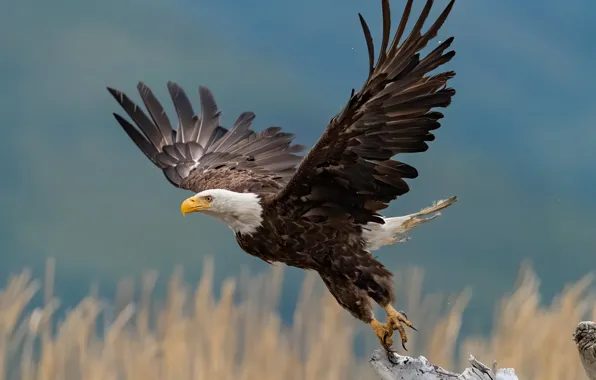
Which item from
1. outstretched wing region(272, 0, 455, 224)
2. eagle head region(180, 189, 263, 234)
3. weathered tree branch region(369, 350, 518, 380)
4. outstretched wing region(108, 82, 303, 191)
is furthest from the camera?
outstretched wing region(108, 82, 303, 191)

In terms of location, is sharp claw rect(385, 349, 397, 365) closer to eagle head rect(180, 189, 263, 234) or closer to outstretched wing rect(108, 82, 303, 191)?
eagle head rect(180, 189, 263, 234)

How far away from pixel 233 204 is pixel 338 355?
181cm

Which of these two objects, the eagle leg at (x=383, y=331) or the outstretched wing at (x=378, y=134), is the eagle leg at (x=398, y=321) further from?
the outstretched wing at (x=378, y=134)

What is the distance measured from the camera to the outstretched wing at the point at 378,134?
395cm

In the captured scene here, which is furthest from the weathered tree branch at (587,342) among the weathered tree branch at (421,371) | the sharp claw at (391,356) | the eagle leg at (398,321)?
the sharp claw at (391,356)

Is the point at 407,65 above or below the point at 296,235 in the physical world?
above

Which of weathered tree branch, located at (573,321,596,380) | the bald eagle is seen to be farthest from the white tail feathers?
weathered tree branch, located at (573,321,596,380)

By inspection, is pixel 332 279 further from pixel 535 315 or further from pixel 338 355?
pixel 535 315

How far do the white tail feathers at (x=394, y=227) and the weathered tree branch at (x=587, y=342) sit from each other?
1095 mm

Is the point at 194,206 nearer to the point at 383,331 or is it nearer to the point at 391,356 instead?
the point at 383,331

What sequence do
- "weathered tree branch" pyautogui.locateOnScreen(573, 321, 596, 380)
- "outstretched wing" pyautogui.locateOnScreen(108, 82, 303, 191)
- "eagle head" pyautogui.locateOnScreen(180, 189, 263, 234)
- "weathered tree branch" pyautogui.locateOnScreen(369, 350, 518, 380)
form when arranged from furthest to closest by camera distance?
"outstretched wing" pyautogui.locateOnScreen(108, 82, 303, 191), "eagle head" pyautogui.locateOnScreen(180, 189, 263, 234), "weathered tree branch" pyautogui.locateOnScreen(369, 350, 518, 380), "weathered tree branch" pyautogui.locateOnScreen(573, 321, 596, 380)

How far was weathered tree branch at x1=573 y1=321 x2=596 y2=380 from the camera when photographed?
381 cm

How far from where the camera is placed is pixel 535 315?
630cm

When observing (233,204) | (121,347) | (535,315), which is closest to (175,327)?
(121,347)
